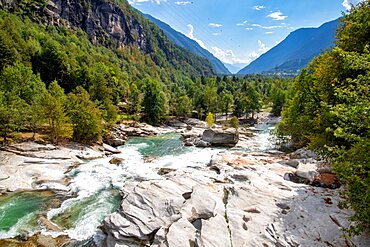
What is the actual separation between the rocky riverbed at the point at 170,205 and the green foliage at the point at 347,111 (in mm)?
2001

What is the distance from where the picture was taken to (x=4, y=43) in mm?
64188

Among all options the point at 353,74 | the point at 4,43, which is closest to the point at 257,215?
the point at 353,74

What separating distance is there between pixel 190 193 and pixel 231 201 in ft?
10.3

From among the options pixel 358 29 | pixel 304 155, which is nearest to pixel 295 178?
pixel 304 155

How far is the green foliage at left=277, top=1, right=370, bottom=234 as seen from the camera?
10.7 metres

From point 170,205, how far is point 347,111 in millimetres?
11705

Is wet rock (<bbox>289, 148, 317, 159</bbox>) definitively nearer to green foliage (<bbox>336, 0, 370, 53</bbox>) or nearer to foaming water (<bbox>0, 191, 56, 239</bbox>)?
green foliage (<bbox>336, 0, 370, 53</bbox>)

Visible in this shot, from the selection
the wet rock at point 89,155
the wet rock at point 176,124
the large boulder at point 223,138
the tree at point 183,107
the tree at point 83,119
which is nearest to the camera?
the wet rock at point 89,155

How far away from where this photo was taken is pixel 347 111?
10.8 metres

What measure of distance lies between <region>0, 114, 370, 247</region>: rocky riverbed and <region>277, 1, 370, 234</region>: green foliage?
6.57 feet

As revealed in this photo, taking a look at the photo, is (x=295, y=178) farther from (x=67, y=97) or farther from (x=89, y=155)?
(x=67, y=97)

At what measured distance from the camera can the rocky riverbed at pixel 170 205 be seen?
562 inches

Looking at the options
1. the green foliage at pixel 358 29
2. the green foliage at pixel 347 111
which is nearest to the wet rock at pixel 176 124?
the green foliage at pixel 347 111

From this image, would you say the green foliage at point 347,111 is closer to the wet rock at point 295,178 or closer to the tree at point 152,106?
the wet rock at point 295,178
